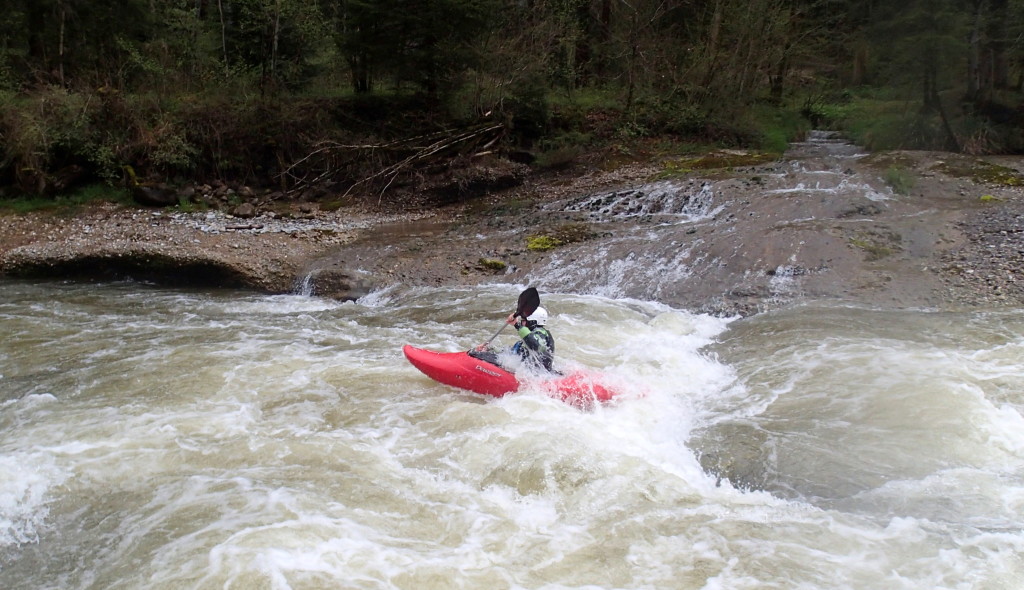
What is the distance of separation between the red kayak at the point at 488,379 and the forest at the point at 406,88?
360 inches

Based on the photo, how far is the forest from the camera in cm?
1400

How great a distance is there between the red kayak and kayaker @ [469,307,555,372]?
127 millimetres

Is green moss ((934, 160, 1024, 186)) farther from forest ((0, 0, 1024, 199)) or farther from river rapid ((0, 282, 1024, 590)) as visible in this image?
river rapid ((0, 282, 1024, 590))

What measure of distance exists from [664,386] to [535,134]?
11194 mm

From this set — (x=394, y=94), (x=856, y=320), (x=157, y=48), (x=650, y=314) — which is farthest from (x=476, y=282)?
(x=157, y=48)

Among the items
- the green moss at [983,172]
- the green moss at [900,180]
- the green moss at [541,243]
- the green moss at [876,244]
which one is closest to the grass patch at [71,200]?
the green moss at [541,243]

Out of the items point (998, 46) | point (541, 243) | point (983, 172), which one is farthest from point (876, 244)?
point (998, 46)

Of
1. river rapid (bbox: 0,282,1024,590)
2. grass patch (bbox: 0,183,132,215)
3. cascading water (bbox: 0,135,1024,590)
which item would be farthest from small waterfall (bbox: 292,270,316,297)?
grass patch (bbox: 0,183,132,215)

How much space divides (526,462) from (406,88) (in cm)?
1309

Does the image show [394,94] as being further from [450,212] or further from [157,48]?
[157,48]

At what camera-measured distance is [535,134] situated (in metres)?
16.3

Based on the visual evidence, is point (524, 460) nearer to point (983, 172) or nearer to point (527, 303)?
point (527, 303)

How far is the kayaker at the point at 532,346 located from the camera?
5.95 meters

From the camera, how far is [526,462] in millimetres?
4828
